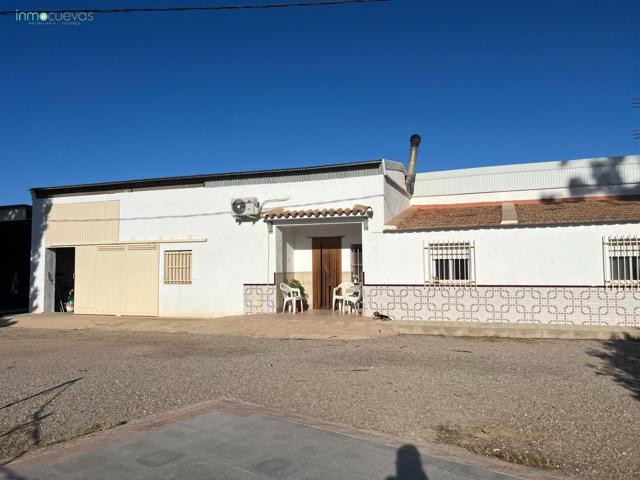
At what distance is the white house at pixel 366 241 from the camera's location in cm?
Answer: 1208

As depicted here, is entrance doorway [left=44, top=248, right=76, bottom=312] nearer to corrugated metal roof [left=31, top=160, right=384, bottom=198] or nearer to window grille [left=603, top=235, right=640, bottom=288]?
corrugated metal roof [left=31, top=160, right=384, bottom=198]

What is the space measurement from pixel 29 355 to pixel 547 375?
951 centimetres

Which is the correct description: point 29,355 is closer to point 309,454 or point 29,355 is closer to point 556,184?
point 309,454

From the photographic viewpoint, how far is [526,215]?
13469mm

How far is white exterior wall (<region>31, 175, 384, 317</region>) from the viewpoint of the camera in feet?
48.4

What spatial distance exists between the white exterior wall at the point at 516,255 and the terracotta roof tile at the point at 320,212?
2.66 feet

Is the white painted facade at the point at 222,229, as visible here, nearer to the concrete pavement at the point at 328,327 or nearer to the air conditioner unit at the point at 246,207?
the air conditioner unit at the point at 246,207

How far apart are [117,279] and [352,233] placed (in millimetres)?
8153

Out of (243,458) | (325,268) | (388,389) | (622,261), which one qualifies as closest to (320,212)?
(325,268)

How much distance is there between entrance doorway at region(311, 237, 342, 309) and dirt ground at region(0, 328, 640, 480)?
450cm

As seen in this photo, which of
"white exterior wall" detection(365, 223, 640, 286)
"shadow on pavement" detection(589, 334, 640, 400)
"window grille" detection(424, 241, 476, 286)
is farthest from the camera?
"window grille" detection(424, 241, 476, 286)

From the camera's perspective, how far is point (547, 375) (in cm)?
747

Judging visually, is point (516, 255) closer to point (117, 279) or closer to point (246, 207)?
point (246, 207)

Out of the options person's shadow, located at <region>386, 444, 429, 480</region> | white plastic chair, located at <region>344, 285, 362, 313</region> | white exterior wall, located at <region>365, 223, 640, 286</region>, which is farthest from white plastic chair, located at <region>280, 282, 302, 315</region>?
person's shadow, located at <region>386, 444, 429, 480</region>
